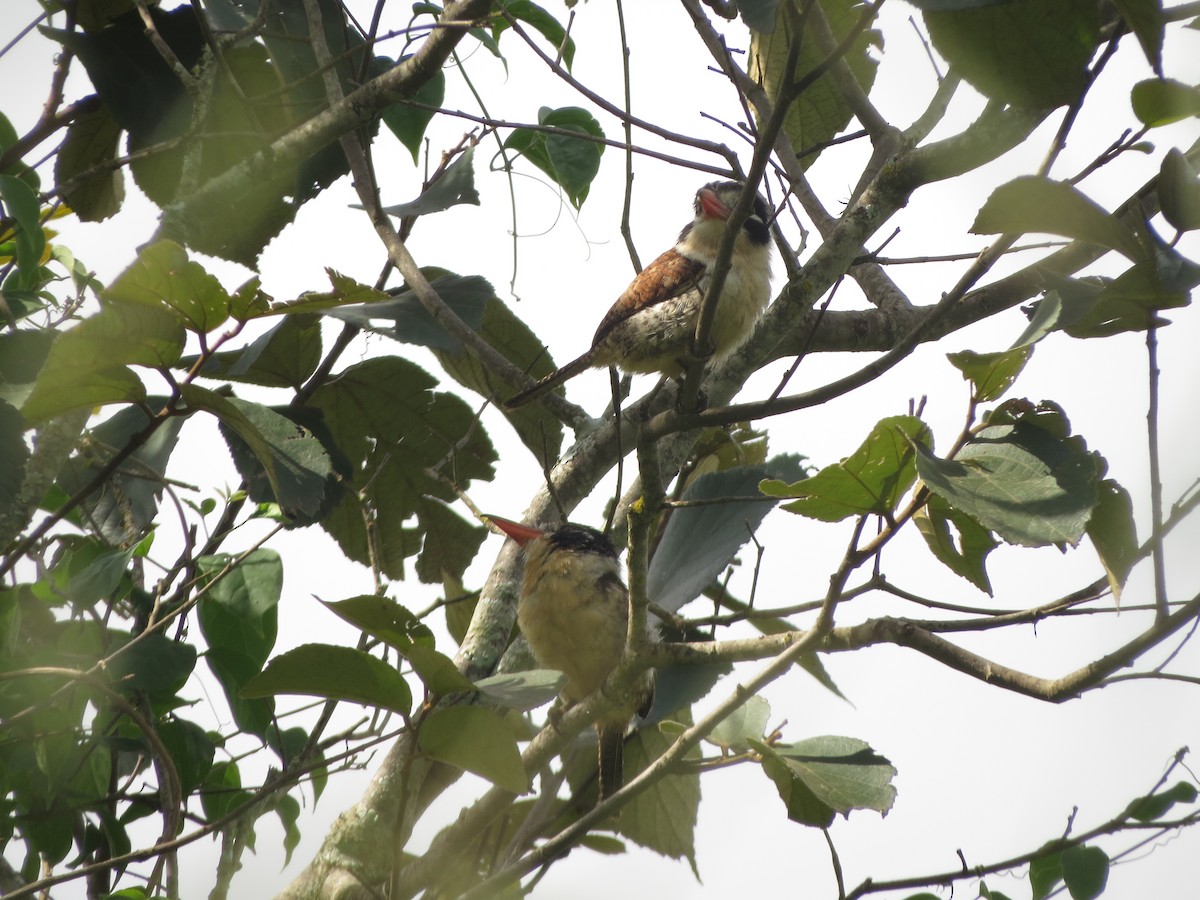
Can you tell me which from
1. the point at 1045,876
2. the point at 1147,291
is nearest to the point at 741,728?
the point at 1045,876

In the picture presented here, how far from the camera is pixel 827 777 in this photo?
5.79 feet

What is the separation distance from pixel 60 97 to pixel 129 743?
53.0 inches

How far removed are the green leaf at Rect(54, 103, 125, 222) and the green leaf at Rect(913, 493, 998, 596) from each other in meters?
2.10

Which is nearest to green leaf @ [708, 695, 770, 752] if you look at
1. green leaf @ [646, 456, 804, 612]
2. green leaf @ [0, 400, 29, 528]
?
green leaf @ [646, 456, 804, 612]

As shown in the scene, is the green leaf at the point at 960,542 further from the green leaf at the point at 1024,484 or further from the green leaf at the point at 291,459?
the green leaf at the point at 291,459

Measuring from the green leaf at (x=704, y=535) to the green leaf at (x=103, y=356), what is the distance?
0.87 metres

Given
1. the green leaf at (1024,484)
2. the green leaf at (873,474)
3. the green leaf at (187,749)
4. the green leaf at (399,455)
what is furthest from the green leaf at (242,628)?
the green leaf at (1024,484)

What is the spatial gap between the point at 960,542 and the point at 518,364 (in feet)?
5.43

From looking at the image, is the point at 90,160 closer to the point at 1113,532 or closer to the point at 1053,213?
the point at 1053,213

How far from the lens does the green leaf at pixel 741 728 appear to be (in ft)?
6.61

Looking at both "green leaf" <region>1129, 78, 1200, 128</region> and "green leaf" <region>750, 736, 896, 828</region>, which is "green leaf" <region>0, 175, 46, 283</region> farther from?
"green leaf" <region>1129, 78, 1200, 128</region>

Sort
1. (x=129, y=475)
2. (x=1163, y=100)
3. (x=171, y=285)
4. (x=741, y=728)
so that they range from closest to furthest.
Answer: (x=1163, y=100), (x=171, y=285), (x=741, y=728), (x=129, y=475)

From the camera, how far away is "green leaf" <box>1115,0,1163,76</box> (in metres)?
1.12

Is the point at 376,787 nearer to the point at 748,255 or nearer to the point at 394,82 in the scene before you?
the point at 394,82
